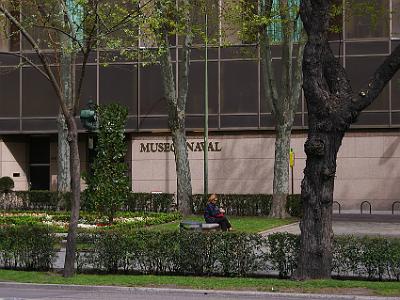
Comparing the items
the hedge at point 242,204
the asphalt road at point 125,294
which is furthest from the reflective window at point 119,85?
the asphalt road at point 125,294

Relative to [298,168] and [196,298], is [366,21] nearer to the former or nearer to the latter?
[298,168]

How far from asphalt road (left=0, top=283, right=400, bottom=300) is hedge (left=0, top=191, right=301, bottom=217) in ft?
52.7

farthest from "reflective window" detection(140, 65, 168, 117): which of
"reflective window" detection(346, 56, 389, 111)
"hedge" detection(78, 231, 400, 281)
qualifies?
"hedge" detection(78, 231, 400, 281)

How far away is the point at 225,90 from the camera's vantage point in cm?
3891

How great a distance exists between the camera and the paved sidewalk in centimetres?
2541

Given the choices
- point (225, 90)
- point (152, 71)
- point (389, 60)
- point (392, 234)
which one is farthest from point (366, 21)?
point (389, 60)

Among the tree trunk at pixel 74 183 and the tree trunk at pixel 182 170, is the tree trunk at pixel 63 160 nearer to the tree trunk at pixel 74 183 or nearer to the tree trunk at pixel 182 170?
the tree trunk at pixel 182 170

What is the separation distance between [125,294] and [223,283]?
1.74 m

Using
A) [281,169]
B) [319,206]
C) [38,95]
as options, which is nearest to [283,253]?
[319,206]

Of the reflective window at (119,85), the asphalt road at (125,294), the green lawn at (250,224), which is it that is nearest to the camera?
the asphalt road at (125,294)

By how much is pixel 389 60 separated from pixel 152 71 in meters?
27.1

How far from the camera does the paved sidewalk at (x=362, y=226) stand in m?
25.4

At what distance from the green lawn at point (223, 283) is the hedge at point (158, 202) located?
15114 millimetres

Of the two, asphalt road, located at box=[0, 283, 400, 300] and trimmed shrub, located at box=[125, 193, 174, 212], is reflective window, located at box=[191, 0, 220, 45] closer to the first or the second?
trimmed shrub, located at box=[125, 193, 174, 212]
